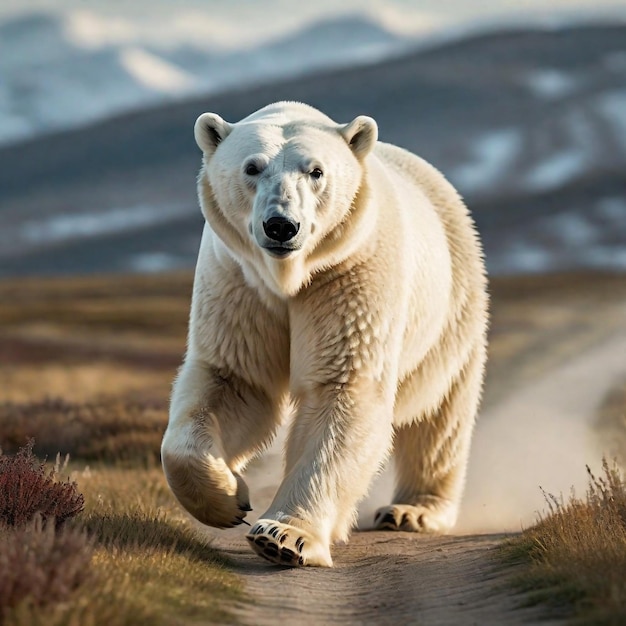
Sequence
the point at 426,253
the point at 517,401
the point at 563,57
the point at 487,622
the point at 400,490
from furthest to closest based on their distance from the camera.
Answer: the point at 563,57
the point at 517,401
the point at 400,490
the point at 426,253
the point at 487,622

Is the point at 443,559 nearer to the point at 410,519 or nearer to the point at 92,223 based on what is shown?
the point at 410,519

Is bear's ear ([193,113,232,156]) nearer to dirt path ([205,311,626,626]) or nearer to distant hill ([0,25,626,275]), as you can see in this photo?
dirt path ([205,311,626,626])

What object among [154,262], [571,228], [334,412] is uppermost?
[571,228]

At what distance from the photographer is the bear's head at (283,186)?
5.76 m

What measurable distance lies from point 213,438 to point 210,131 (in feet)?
5.36

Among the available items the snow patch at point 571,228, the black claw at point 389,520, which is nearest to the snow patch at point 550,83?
the snow patch at point 571,228

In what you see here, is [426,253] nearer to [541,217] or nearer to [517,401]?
[517,401]

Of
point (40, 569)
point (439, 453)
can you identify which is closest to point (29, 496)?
point (40, 569)

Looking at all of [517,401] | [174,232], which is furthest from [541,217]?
[517,401]

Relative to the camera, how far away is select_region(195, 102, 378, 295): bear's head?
18.9 feet

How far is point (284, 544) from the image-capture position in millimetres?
5625

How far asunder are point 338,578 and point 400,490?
2707 mm

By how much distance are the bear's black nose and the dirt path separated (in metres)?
1.57

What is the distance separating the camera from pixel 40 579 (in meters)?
3.86
